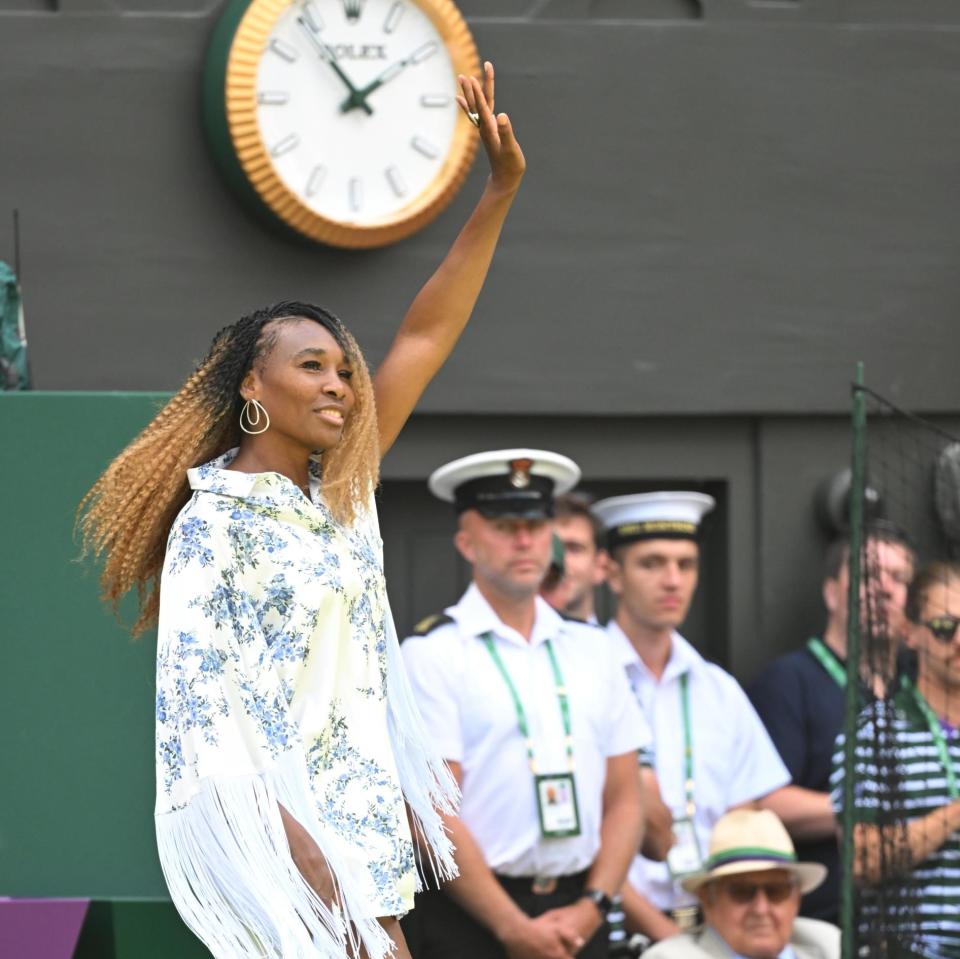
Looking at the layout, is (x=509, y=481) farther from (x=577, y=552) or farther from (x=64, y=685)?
(x=64, y=685)

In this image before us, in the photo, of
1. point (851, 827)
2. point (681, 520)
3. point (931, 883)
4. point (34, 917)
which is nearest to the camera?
point (34, 917)

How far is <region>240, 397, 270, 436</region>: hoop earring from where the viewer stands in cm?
353

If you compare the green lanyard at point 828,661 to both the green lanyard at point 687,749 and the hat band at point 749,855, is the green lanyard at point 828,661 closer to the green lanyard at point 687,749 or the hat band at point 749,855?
the green lanyard at point 687,749

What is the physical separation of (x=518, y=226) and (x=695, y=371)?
0.80m

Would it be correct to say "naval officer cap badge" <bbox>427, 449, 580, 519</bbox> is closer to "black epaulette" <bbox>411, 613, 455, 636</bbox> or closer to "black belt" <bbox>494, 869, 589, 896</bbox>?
"black epaulette" <bbox>411, 613, 455, 636</bbox>

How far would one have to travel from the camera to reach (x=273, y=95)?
6566mm

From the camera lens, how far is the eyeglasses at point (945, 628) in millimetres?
5914

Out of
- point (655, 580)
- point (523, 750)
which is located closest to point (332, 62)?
point (655, 580)

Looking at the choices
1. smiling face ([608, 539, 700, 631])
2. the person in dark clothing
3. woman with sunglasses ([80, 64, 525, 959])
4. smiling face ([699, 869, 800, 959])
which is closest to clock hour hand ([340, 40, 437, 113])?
smiling face ([608, 539, 700, 631])

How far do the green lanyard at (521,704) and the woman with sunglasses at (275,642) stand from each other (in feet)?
5.72

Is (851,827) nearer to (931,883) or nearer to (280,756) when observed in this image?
(931,883)

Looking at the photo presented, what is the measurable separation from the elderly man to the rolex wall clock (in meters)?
2.38

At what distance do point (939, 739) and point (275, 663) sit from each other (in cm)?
294

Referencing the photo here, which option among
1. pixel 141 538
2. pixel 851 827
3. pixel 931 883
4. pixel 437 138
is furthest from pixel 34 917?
pixel 437 138
